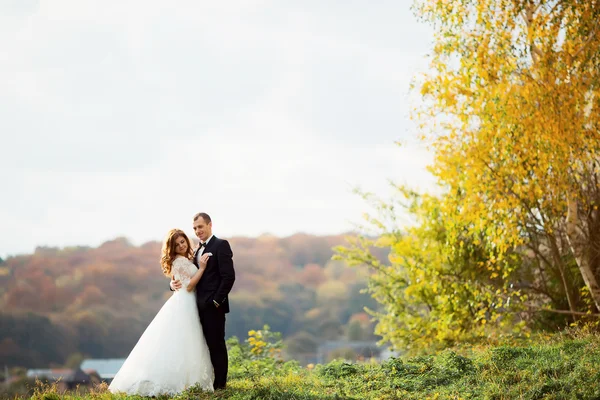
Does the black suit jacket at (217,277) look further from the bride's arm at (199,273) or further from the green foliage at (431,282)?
the green foliage at (431,282)

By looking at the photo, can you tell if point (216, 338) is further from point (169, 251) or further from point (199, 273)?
point (169, 251)

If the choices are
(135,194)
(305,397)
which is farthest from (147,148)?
(305,397)

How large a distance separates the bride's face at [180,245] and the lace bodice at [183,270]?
0.12 metres

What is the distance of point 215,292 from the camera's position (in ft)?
21.0

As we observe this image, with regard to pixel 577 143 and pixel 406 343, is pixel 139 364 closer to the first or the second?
pixel 577 143

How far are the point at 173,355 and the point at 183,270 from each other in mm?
852

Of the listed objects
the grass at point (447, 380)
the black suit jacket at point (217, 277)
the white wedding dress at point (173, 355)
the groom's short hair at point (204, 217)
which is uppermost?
the groom's short hair at point (204, 217)

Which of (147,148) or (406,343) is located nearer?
(406,343)

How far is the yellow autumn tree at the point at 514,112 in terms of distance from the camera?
28.6 ft

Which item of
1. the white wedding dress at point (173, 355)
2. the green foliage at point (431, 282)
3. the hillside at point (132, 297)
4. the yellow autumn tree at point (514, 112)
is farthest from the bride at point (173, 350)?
the hillside at point (132, 297)

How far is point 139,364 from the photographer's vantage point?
635cm

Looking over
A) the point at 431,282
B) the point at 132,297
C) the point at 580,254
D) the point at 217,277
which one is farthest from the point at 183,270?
the point at 132,297

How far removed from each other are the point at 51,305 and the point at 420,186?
13.8m

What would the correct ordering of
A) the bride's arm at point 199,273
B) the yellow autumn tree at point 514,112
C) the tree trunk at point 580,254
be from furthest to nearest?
the tree trunk at point 580,254 → the yellow autumn tree at point 514,112 → the bride's arm at point 199,273
